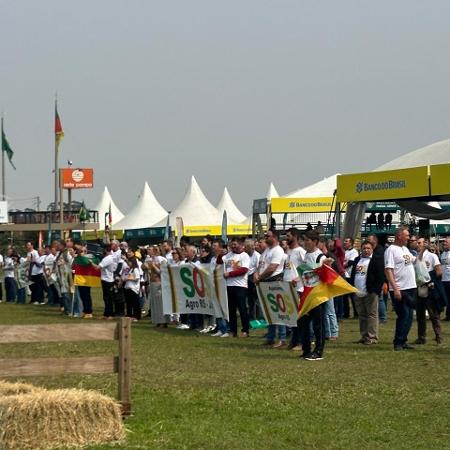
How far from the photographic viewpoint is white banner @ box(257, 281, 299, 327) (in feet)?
56.4

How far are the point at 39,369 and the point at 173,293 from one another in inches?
504

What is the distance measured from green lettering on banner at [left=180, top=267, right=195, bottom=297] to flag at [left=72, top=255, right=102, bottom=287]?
4.90 m

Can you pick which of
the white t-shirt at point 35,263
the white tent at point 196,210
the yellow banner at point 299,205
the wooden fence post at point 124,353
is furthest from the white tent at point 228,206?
the wooden fence post at point 124,353

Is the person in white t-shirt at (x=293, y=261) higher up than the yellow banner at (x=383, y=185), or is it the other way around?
the yellow banner at (x=383, y=185)

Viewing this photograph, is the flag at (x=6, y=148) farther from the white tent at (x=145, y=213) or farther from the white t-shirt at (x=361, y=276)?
the white t-shirt at (x=361, y=276)

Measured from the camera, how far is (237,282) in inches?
764

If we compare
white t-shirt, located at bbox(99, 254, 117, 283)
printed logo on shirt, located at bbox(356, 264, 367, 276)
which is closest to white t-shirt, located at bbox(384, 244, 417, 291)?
printed logo on shirt, located at bbox(356, 264, 367, 276)

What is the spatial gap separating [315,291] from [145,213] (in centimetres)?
7592

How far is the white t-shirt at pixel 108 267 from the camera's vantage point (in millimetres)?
24812

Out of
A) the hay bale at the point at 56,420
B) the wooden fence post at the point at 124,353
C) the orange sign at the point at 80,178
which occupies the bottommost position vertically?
the hay bale at the point at 56,420

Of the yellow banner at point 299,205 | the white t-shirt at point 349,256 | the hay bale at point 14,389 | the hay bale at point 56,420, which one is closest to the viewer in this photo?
the hay bale at point 56,420

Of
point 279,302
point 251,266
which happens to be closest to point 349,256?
point 251,266

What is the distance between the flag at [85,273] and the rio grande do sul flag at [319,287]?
1118 cm

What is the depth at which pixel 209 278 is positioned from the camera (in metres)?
20.7
